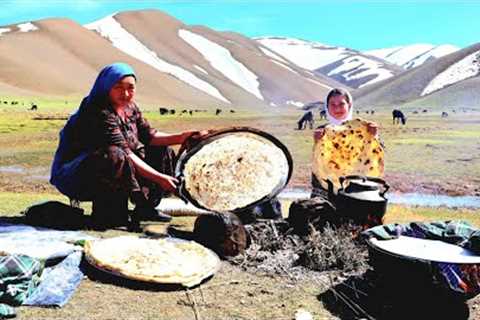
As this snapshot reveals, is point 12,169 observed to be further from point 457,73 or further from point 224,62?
point 224,62

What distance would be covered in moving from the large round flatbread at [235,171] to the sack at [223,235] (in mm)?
485

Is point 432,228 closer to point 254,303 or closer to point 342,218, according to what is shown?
point 342,218

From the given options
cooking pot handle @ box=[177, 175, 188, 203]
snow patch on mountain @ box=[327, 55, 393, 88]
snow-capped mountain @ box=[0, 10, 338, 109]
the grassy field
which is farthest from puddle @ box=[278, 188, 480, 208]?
snow patch on mountain @ box=[327, 55, 393, 88]

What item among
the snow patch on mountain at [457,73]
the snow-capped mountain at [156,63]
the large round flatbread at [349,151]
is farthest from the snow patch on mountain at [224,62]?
the large round flatbread at [349,151]

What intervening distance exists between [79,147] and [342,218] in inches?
92.7

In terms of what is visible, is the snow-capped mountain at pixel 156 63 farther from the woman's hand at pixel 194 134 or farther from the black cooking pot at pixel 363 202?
the black cooking pot at pixel 363 202

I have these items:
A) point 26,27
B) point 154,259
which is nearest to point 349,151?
point 154,259

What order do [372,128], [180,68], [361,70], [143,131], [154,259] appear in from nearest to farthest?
1. [154,259]
2. [143,131]
3. [372,128]
4. [180,68]
5. [361,70]

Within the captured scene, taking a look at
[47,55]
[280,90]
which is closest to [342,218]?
[47,55]

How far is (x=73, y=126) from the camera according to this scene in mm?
5059

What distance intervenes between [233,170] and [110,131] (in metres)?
1.18

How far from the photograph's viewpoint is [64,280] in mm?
3727

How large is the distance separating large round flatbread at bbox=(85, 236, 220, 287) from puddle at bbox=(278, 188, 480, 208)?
15.1 ft

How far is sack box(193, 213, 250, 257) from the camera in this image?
14.9ft
